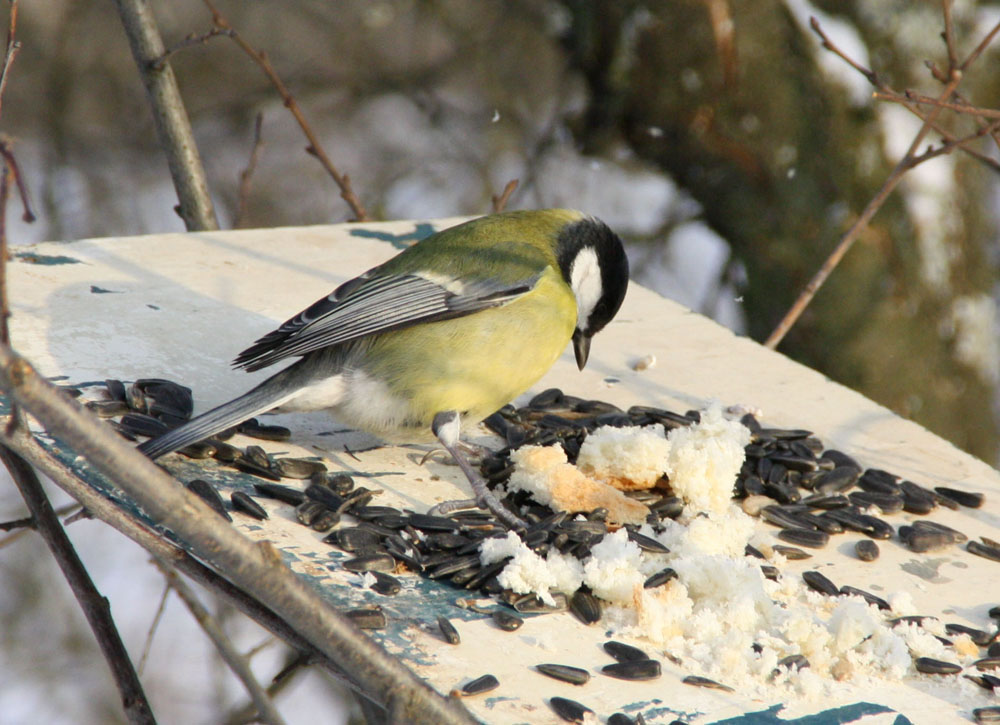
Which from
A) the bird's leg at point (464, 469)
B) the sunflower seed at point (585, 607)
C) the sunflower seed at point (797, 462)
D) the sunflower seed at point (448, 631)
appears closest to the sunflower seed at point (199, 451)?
the bird's leg at point (464, 469)

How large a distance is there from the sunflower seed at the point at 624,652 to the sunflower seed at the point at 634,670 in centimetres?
3

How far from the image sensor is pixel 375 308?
254 cm

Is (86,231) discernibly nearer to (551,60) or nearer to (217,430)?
(551,60)

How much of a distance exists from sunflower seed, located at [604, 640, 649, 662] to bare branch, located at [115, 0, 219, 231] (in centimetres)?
251

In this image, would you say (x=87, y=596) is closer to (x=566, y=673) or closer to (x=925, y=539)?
(x=566, y=673)

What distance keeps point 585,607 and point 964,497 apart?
1189mm

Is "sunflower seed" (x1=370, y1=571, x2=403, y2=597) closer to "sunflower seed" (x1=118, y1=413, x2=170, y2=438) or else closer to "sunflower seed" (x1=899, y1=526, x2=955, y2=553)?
"sunflower seed" (x1=118, y1=413, x2=170, y2=438)

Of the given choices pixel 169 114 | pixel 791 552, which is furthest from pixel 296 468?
pixel 169 114

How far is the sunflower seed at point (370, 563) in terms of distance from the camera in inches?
79.3

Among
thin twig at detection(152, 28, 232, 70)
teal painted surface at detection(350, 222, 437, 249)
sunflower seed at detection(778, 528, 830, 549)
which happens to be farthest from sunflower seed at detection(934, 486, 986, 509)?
thin twig at detection(152, 28, 232, 70)

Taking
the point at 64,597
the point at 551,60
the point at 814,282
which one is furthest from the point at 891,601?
the point at 551,60

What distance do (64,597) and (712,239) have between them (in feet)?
12.8

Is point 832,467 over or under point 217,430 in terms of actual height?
over

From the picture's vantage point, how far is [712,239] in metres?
6.35
